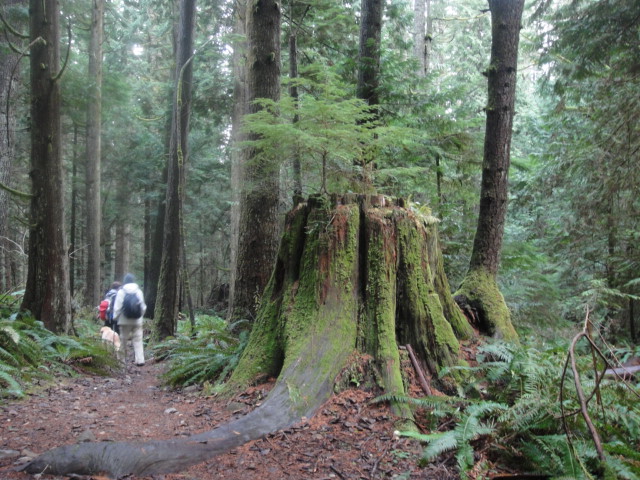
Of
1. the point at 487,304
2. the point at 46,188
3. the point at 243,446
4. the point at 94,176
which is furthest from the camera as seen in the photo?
the point at 94,176

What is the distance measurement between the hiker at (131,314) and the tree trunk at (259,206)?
7.66ft

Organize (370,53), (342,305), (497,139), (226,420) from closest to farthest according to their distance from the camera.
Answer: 1. (226,420)
2. (342,305)
3. (497,139)
4. (370,53)

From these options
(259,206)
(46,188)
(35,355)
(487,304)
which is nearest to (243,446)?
(487,304)

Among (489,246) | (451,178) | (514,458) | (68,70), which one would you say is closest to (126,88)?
(68,70)

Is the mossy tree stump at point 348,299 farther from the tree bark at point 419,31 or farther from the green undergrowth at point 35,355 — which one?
the tree bark at point 419,31

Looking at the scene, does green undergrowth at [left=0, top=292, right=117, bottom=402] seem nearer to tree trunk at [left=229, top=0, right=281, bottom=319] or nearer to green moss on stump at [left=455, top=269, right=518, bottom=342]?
tree trunk at [left=229, top=0, right=281, bottom=319]

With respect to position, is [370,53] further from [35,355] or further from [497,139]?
[35,355]

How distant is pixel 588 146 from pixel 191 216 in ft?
62.4

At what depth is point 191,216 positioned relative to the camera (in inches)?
930

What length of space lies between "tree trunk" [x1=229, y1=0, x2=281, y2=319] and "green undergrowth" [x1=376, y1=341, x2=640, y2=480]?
430 centimetres

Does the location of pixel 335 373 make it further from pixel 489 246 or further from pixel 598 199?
pixel 598 199

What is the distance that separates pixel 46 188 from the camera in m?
8.43

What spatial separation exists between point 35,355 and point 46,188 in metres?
3.58

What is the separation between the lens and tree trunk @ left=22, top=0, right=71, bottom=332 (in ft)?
26.8
